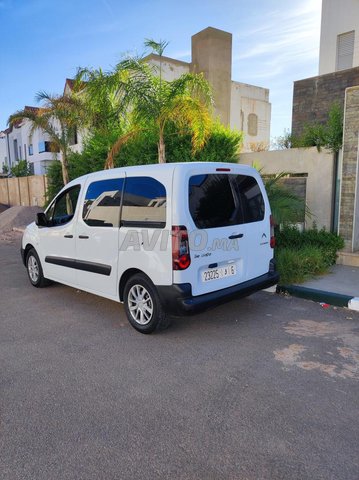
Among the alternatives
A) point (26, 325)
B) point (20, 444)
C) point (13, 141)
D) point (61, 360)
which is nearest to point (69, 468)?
point (20, 444)

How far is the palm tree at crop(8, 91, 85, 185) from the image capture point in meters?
12.7

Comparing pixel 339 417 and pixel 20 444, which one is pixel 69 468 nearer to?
pixel 20 444

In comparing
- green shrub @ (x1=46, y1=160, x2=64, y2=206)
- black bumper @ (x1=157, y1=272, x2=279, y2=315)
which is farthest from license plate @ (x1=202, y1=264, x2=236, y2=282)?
green shrub @ (x1=46, y1=160, x2=64, y2=206)

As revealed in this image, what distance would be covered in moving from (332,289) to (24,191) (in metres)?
21.7

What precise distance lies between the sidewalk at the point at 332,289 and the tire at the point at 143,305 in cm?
247

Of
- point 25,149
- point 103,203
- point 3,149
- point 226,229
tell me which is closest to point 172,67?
point 103,203

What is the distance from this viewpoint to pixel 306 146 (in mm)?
8438

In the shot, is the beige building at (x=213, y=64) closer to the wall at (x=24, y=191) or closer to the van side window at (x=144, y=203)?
the wall at (x=24, y=191)

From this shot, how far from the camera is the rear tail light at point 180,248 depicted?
12.7 ft

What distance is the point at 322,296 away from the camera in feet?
18.1

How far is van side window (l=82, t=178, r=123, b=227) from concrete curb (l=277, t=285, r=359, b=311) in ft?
9.84

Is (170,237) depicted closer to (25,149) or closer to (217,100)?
(217,100)

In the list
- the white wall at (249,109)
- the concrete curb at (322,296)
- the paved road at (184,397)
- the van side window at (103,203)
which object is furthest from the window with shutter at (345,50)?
the van side window at (103,203)

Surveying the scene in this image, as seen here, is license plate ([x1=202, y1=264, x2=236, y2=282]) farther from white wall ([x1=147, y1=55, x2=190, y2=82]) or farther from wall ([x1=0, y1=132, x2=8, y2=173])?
wall ([x1=0, y1=132, x2=8, y2=173])
